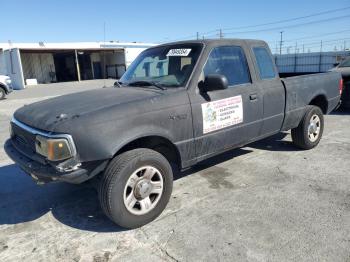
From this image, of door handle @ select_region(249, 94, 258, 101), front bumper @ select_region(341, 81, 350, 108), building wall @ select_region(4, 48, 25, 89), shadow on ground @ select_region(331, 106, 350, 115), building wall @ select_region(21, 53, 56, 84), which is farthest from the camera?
building wall @ select_region(21, 53, 56, 84)

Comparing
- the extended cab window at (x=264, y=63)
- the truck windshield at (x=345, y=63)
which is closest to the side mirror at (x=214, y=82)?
the extended cab window at (x=264, y=63)

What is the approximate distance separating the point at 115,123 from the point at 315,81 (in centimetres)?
402

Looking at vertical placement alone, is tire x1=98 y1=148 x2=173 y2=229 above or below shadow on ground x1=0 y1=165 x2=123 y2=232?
above

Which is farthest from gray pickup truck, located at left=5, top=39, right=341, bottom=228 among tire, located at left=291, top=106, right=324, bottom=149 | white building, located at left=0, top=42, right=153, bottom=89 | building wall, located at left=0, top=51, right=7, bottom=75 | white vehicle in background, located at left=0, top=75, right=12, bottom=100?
building wall, located at left=0, top=51, right=7, bottom=75

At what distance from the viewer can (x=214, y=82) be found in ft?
12.0

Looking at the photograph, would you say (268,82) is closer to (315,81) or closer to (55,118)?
(315,81)

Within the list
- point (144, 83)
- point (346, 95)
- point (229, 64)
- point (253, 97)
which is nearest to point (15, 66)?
point (346, 95)

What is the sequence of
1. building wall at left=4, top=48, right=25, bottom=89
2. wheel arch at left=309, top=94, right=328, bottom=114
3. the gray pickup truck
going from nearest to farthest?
the gray pickup truck → wheel arch at left=309, top=94, right=328, bottom=114 → building wall at left=4, top=48, right=25, bottom=89

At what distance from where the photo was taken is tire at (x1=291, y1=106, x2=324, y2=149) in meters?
5.41

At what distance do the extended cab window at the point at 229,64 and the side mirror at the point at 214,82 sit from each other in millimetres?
210

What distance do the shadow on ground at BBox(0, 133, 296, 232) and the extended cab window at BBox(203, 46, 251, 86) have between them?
56.4 inches

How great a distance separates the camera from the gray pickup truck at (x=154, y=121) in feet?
9.68

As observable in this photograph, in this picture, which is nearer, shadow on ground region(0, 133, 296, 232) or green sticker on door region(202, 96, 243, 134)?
shadow on ground region(0, 133, 296, 232)

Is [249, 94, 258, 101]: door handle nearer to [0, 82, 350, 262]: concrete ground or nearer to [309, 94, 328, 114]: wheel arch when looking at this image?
[0, 82, 350, 262]: concrete ground
